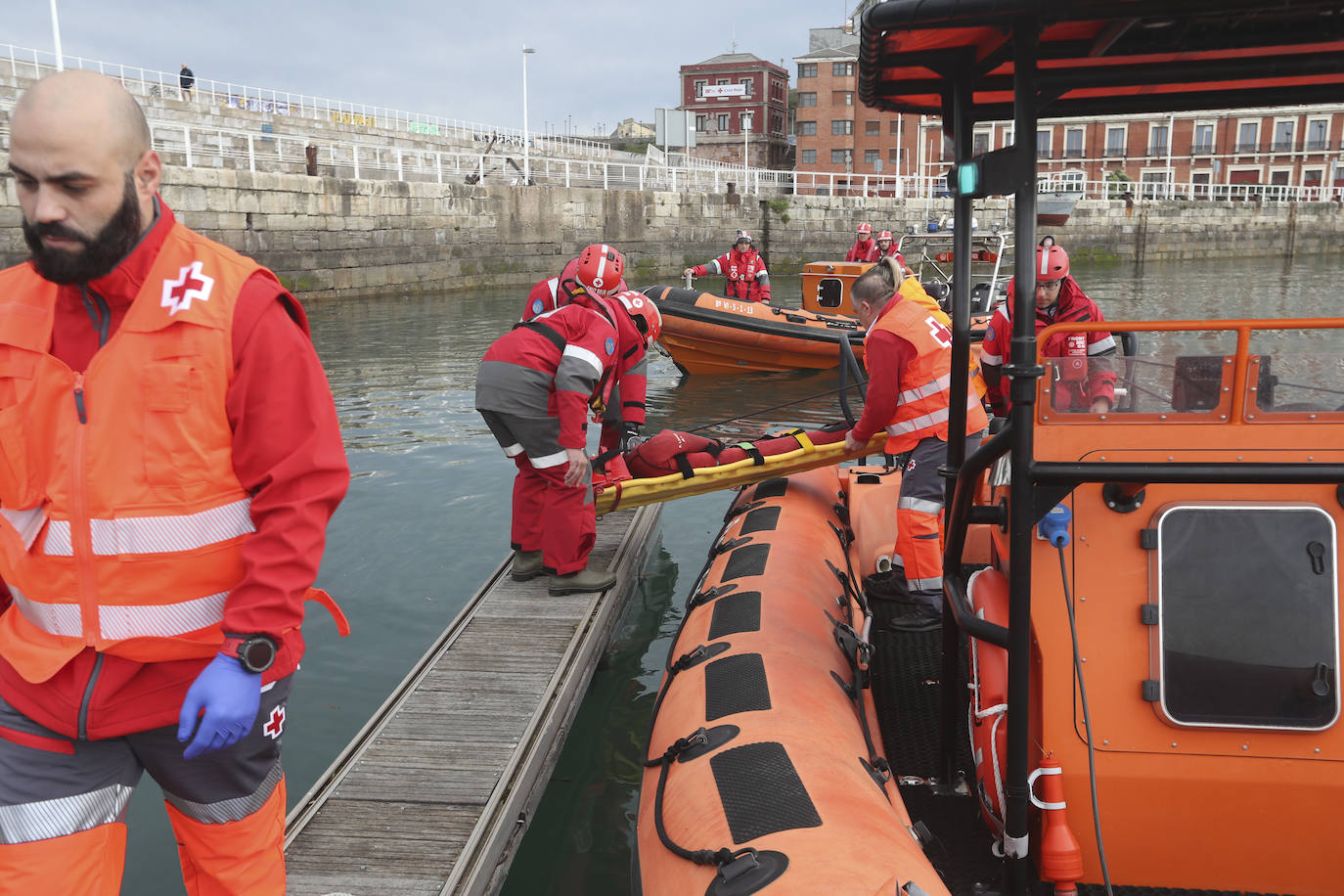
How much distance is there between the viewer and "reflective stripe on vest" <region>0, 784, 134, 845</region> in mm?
1630

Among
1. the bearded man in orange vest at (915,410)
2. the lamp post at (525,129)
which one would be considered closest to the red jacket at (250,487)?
the bearded man in orange vest at (915,410)

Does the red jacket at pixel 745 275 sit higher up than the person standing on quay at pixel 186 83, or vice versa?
the person standing on quay at pixel 186 83

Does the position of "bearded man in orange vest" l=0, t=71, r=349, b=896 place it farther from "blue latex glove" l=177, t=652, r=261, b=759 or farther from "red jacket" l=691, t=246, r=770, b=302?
"red jacket" l=691, t=246, r=770, b=302

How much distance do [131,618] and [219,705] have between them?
241mm

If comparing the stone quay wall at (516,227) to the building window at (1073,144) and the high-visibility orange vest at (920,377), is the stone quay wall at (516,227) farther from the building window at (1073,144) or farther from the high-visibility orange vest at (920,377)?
the high-visibility orange vest at (920,377)

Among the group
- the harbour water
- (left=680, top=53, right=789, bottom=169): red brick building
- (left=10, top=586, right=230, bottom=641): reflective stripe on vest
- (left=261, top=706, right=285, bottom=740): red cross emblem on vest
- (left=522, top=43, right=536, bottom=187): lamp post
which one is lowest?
the harbour water

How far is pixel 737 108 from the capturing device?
60.3 metres

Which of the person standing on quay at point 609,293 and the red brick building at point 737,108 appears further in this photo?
the red brick building at point 737,108

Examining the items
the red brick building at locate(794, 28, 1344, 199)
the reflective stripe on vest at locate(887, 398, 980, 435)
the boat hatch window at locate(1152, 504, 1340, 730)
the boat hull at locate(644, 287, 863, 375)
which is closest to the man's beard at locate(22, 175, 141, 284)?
the boat hatch window at locate(1152, 504, 1340, 730)

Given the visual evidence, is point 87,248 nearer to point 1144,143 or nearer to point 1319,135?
point 1144,143

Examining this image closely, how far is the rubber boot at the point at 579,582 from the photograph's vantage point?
480 centimetres

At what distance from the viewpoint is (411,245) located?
22516mm

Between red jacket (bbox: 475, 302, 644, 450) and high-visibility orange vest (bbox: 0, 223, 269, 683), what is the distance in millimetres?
2773

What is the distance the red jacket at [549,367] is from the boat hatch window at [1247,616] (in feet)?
8.88
